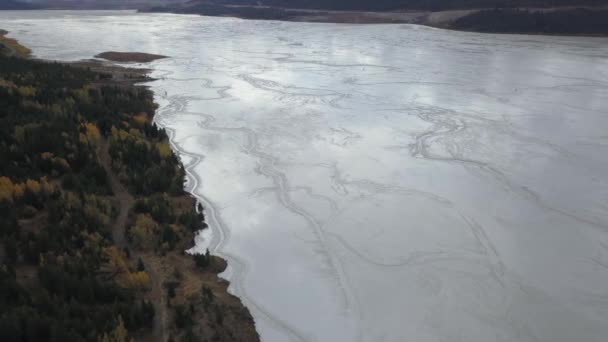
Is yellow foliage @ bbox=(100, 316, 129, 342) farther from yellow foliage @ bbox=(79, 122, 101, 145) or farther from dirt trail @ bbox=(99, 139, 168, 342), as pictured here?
yellow foliage @ bbox=(79, 122, 101, 145)

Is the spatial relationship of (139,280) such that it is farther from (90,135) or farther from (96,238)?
(90,135)

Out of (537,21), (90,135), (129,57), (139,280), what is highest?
(537,21)

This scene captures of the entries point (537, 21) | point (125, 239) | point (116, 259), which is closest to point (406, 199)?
point (125, 239)

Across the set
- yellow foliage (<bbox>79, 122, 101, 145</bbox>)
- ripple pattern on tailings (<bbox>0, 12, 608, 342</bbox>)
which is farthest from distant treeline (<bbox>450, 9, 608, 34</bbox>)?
yellow foliage (<bbox>79, 122, 101, 145</bbox>)

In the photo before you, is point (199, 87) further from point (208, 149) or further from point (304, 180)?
point (304, 180)

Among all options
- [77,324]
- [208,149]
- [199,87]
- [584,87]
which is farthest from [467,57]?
[77,324]
